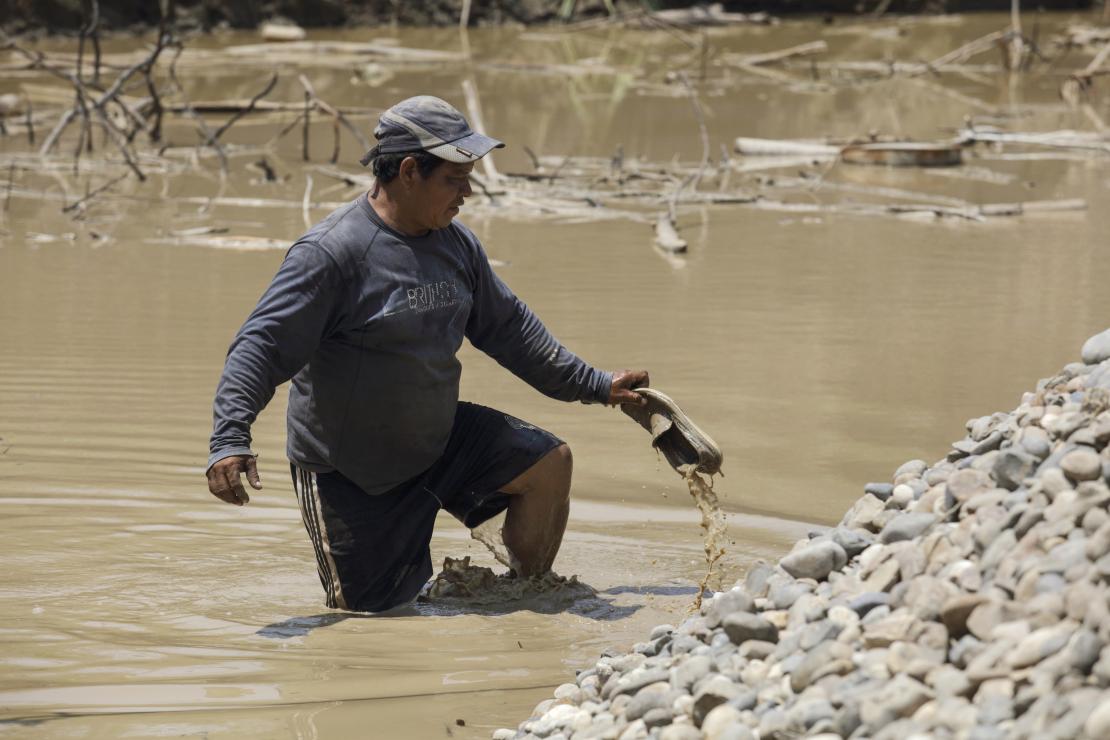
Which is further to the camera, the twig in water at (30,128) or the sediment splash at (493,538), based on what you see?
the twig in water at (30,128)

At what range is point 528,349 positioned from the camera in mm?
4305

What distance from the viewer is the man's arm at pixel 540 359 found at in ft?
14.0

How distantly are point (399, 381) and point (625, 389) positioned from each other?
26.6 inches

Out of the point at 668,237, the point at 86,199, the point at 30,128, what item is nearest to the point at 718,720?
the point at 668,237

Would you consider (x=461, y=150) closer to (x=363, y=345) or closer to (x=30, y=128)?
(x=363, y=345)

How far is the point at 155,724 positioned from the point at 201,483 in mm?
2043

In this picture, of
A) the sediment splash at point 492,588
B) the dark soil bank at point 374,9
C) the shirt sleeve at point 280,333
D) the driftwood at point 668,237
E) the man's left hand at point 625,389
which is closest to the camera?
the shirt sleeve at point 280,333

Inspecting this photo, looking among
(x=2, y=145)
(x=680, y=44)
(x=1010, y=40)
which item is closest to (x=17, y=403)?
(x=2, y=145)

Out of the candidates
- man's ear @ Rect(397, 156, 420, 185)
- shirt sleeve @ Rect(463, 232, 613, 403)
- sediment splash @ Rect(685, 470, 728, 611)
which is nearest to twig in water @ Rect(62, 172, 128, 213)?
shirt sleeve @ Rect(463, 232, 613, 403)

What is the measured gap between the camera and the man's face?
3.92 meters

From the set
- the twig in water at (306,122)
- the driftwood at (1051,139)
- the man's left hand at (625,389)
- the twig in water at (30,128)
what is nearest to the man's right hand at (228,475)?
the man's left hand at (625,389)

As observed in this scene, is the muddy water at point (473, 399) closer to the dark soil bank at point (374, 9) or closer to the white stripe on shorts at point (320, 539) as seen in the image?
the white stripe on shorts at point (320, 539)

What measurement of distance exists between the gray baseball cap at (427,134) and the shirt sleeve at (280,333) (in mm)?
309

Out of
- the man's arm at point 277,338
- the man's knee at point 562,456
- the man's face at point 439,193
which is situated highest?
the man's face at point 439,193
